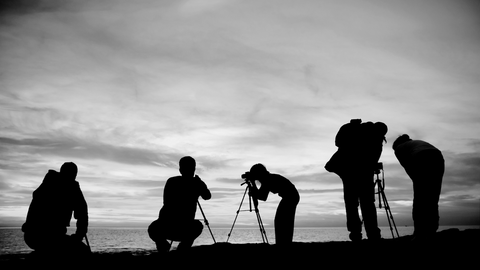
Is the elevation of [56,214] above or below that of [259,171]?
below

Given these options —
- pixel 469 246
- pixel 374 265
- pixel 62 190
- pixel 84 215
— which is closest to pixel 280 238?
pixel 374 265

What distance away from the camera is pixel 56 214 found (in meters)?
4.73

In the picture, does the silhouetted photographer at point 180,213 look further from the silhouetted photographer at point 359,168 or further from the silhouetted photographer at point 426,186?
the silhouetted photographer at point 426,186

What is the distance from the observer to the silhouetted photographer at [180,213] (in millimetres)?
5305

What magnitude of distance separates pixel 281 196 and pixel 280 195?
0.03 meters

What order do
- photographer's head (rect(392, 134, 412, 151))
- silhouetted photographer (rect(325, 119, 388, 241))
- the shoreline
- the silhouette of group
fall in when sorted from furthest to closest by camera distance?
photographer's head (rect(392, 134, 412, 151)) < silhouetted photographer (rect(325, 119, 388, 241)) < the silhouette of group < the shoreline

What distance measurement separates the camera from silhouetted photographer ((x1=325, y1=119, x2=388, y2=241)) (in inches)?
224

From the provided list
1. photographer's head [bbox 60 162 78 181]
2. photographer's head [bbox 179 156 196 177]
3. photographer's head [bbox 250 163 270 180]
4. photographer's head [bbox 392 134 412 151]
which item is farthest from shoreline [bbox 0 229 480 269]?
photographer's head [bbox 392 134 412 151]

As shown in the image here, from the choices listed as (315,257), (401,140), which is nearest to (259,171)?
(315,257)

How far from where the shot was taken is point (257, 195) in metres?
5.97

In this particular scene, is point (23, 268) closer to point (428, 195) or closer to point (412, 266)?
point (412, 266)

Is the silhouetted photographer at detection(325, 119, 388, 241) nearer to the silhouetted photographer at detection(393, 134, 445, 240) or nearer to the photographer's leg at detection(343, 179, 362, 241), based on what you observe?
the photographer's leg at detection(343, 179, 362, 241)

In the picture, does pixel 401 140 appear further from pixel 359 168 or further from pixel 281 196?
pixel 281 196

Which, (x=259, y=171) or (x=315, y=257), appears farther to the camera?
(x=259, y=171)
